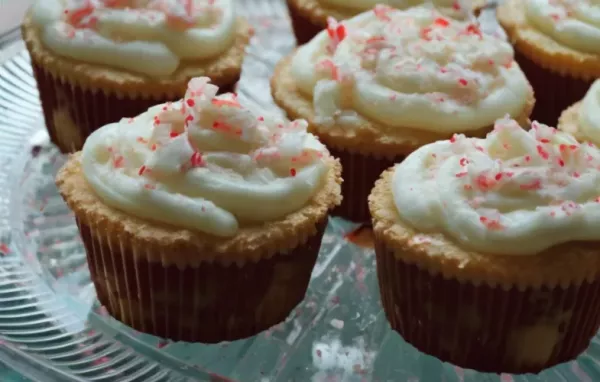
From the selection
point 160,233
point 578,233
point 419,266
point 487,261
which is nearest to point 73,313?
point 160,233

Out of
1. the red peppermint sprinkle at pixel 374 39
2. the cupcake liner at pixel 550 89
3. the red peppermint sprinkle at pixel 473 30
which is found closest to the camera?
the red peppermint sprinkle at pixel 374 39

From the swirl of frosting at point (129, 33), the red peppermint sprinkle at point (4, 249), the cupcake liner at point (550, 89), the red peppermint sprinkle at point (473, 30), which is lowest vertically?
the cupcake liner at point (550, 89)

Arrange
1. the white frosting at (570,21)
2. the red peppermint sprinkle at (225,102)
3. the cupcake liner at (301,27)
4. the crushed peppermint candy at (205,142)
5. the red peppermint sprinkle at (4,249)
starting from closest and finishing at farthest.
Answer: the crushed peppermint candy at (205,142)
the red peppermint sprinkle at (225,102)
the red peppermint sprinkle at (4,249)
the white frosting at (570,21)
the cupcake liner at (301,27)

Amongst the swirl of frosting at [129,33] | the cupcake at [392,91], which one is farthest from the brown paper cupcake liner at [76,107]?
the cupcake at [392,91]

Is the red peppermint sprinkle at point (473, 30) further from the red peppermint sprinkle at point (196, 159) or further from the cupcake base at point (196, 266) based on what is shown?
the red peppermint sprinkle at point (196, 159)

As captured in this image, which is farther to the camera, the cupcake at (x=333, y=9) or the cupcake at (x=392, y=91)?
the cupcake at (x=333, y=9)

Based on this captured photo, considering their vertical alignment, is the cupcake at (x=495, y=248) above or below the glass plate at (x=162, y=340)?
above

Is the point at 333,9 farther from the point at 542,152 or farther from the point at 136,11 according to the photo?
the point at 542,152
